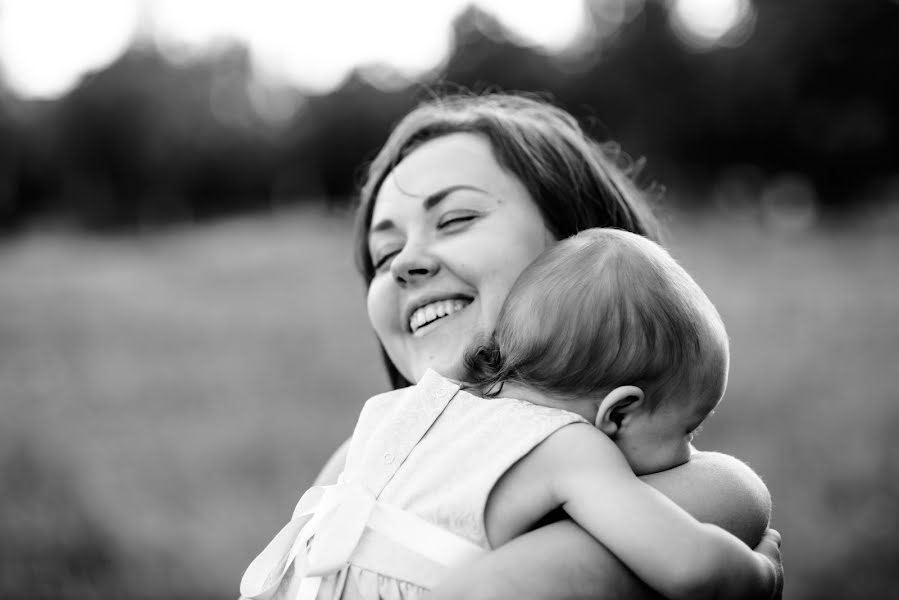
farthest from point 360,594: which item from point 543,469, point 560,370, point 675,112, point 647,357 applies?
point 675,112

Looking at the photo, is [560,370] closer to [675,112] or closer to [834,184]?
[834,184]

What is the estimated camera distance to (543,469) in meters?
1.54

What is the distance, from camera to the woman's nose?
2.08m

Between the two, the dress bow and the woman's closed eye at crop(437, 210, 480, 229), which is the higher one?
the woman's closed eye at crop(437, 210, 480, 229)

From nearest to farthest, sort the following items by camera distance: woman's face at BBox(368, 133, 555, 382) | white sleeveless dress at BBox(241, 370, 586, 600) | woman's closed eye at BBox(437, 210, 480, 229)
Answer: white sleeveless dress at BBox(241, 370, 586, 600)
woman's face at BBox(368, 133, 555, 382)
woman's closed eye at BBox(437, 210, 480, 229)

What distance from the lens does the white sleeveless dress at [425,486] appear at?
5.15ft

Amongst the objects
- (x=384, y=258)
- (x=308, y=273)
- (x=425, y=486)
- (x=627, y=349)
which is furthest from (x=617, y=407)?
(x=308, y=273)

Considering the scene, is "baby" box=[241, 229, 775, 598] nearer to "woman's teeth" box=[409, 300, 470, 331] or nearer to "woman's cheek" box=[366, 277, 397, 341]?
"woman's teeth" box=[409, 300, 470, 331]

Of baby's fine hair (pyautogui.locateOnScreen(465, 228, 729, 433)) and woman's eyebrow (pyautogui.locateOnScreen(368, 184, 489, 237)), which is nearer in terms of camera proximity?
baby's fine hair (pyautogui.locateOnScreen(465, 228, 729, 433))

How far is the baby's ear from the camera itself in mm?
1633

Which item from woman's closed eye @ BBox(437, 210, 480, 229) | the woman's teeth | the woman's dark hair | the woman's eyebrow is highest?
the woman's dark hair

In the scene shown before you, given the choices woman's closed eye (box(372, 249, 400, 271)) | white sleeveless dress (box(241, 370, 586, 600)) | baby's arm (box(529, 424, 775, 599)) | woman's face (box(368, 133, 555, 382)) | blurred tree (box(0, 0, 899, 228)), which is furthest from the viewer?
blurred tree (box(0, 0, 899, 228))

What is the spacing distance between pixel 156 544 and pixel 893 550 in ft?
19.2

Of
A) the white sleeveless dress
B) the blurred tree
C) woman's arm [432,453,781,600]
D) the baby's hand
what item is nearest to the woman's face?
the white sleeveless dress
